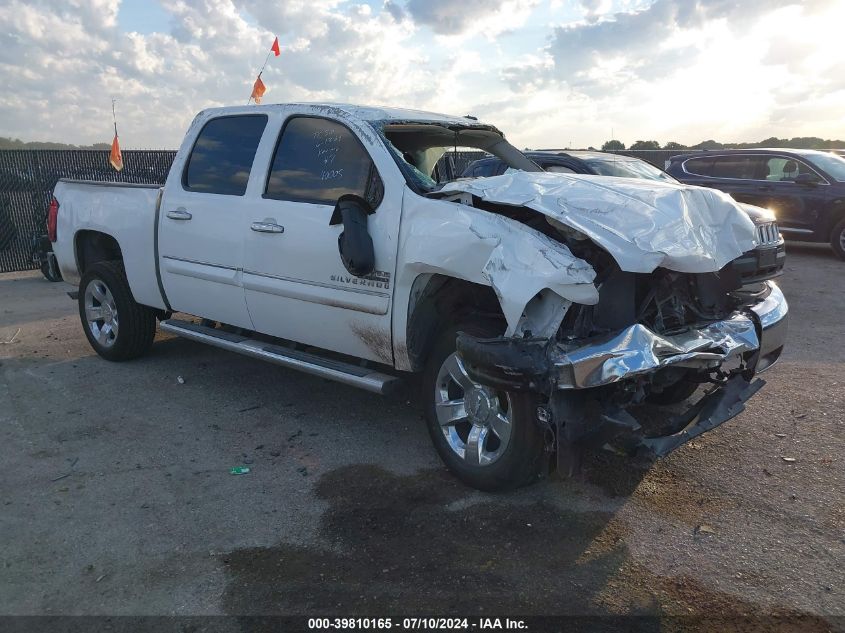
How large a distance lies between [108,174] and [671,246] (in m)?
12.8

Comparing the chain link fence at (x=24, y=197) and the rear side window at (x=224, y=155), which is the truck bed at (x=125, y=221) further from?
the chain link fence at (x=24, y=197)

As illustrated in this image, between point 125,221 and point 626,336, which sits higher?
point 125,221

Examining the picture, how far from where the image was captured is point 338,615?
2863 millimetres

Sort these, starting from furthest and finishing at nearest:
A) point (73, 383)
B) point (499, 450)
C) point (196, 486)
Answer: point (73, 383), point (196, 486), point (499, 450)

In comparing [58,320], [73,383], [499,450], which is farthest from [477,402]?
[58,320]

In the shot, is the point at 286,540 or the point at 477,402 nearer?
the point at 286,540

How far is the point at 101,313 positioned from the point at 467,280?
14.0 ft

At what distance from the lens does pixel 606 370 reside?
3.13 meters

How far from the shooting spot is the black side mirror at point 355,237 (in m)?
4.07

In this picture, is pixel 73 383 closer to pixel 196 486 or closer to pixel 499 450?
pixel 196 486

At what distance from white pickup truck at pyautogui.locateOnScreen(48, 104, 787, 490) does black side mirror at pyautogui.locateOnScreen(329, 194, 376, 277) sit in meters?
0.01

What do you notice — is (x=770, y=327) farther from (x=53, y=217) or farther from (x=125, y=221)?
(x=53, y=217)

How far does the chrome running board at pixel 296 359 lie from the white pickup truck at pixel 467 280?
0.02 metres

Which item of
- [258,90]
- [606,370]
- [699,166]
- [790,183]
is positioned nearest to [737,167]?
[699,166]
